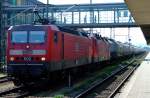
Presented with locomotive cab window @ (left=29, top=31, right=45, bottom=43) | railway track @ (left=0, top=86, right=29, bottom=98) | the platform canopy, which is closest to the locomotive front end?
locomotive cab window @ (left=29, top=31, right=45, bottom=43)

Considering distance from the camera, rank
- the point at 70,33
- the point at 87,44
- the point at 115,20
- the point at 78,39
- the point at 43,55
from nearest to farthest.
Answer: the point at 43,55
the point at 70,33
the point at 78,39
the point at 87,44
the point at 115,20

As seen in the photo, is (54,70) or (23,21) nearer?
(54,70)

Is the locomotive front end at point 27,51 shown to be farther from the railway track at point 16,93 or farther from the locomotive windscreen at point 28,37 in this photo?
the railway track at point 16,93

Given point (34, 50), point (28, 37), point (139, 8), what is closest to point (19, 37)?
point (28, 37)

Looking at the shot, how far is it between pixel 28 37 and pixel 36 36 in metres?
0.38

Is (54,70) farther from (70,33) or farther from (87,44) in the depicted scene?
(87,44)

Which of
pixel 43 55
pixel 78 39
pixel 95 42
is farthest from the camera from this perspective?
pixel 95 42

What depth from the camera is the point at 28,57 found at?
18.8m

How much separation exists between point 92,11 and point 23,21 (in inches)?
420

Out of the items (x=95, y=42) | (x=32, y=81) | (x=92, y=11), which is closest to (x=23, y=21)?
(x=92, y=11)

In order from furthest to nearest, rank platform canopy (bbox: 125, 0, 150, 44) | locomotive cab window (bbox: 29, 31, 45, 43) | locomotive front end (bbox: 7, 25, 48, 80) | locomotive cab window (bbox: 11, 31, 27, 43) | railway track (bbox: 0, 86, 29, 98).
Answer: locomotive cab window (bbox: 11, 31, 27, 43), locomotive cab window (bbox: 29, 31, 45, 43), locomotive front end (bbox: 7, 25, 48, 80), railway track (bbox: 0, 86, 29, 98), platform canopy (bbox: 125, 0, 150, 44)

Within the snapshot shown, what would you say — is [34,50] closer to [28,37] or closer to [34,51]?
[34,51]

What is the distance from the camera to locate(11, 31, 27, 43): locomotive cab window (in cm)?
1923

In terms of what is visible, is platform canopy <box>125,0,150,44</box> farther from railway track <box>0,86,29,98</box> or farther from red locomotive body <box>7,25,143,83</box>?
railway track <box>0,86,29,98</box>
